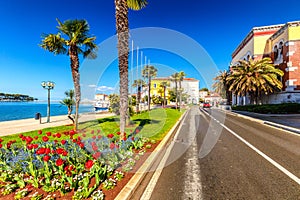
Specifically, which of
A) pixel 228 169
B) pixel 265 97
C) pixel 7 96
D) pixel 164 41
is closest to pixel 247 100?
pixel 265 97

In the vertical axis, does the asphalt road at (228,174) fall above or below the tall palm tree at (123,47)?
below

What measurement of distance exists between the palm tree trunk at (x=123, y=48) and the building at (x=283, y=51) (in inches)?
1124

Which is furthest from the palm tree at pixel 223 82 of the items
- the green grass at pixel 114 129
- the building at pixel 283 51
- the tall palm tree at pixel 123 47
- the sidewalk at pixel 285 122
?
the tall palm tree at pixel 123 47

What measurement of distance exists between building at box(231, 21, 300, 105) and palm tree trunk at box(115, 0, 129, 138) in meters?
28.5

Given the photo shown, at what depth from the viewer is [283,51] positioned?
26547mm

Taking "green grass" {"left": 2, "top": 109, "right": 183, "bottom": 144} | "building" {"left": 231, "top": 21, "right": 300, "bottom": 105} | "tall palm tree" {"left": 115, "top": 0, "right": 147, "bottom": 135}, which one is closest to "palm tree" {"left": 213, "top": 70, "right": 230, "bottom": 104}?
"building" {"left": 231, "top": 21, "right": 300, "bottom": 105}

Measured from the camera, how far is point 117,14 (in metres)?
6.37

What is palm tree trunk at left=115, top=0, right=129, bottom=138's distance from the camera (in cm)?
635

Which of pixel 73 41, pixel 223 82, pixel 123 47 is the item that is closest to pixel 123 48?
pixel 123 47

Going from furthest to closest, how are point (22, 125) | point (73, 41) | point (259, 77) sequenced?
Answer: point (259, 77)
point (22, 125)
point (73, 41)

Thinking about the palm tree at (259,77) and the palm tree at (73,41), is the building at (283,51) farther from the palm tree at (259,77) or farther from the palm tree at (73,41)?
the palm tree at (73,41)

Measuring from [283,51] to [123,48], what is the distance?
31.8 meters

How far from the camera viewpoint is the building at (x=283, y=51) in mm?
24188

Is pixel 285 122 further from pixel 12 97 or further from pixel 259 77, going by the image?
pixel 12 97
